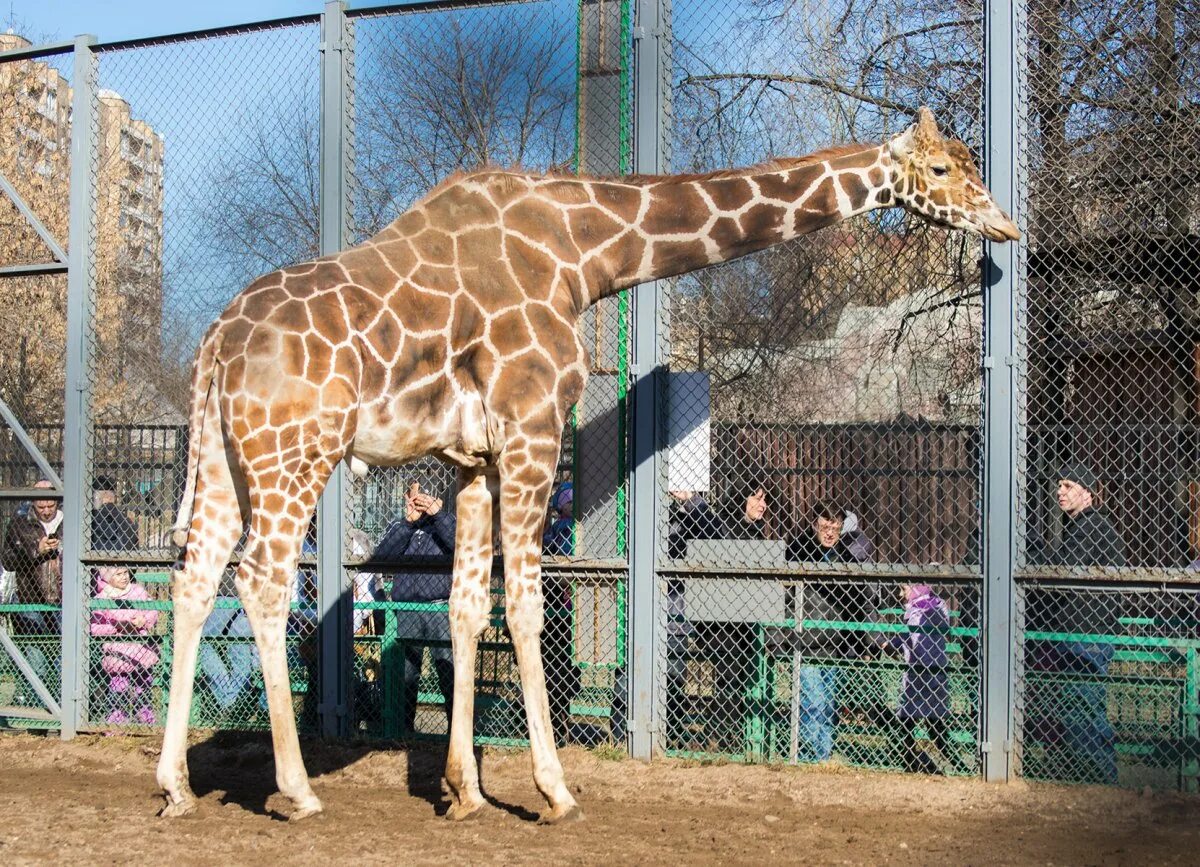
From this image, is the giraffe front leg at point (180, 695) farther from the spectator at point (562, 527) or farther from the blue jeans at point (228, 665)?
the spectator at point (562, 527)

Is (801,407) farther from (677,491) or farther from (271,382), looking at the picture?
(271,382)

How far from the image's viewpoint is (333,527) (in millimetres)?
7922

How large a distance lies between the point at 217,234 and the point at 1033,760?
6.05 meters

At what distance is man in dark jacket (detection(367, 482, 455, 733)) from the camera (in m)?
7.94

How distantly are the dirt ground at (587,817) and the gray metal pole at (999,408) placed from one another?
46cm

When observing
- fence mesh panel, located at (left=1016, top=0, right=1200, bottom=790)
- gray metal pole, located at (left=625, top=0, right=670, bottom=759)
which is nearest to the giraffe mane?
gray metal pole, located at (left=625, top=0, right=670, bottom=759)

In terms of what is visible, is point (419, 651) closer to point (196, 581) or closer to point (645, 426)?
point (645, 426)

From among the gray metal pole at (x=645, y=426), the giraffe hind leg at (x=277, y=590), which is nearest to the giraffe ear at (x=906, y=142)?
the gray metal pole at (x=645, y=426)

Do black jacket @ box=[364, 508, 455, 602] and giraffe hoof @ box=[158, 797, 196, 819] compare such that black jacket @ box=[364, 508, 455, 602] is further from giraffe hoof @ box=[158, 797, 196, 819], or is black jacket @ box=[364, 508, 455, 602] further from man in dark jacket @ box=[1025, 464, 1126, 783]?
man in dark jacket @ box=[1025, 464, 1126, 783]

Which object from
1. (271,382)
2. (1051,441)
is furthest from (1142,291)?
(271,382)

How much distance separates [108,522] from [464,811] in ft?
12.1

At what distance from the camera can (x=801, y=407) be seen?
28.1 feet

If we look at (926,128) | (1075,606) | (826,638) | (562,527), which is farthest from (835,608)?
(926,128)

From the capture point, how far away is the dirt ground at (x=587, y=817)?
5449mm
